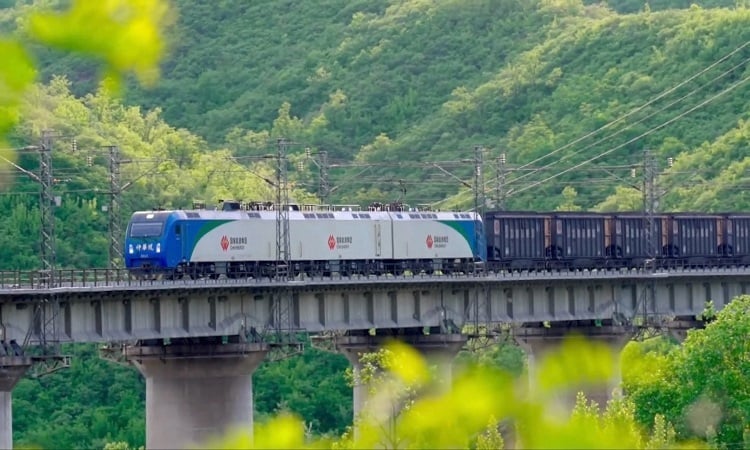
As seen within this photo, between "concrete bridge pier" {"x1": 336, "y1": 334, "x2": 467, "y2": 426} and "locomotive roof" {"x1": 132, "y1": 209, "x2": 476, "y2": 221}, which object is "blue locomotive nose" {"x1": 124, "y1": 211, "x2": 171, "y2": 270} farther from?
"concrete bridge pier" {"x1": 336, "y1": 334, "x2": 467, "y2": 426}

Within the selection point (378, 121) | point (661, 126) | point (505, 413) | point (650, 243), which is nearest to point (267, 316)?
point (650, 243)

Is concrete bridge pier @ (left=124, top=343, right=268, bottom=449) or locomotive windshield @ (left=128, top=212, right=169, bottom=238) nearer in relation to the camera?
concrete bridge pier @ (left=124, top=343, right=268, bottom=449)

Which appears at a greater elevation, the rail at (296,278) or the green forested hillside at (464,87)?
the green forested hillside at (464,87)

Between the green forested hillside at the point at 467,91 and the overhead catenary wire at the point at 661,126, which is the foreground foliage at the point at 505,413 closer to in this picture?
the green forested hillside at the point at 467,91

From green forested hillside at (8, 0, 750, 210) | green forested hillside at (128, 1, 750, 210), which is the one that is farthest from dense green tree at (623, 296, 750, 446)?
green forested hillside at (128, 1, 750, 210)

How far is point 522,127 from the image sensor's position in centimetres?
15925

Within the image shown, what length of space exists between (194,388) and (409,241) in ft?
46.4

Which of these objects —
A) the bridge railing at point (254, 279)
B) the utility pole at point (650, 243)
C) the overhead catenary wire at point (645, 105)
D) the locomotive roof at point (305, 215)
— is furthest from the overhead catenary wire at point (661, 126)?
the locomotive roof at point (305, 215)

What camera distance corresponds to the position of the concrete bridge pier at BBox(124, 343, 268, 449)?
58312 millimetres

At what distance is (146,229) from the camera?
61.8m

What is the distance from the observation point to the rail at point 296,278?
50.1m

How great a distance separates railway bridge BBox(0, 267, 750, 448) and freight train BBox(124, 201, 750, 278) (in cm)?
163

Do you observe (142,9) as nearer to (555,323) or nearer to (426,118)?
(555,323)

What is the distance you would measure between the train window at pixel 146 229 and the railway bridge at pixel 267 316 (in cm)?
183
